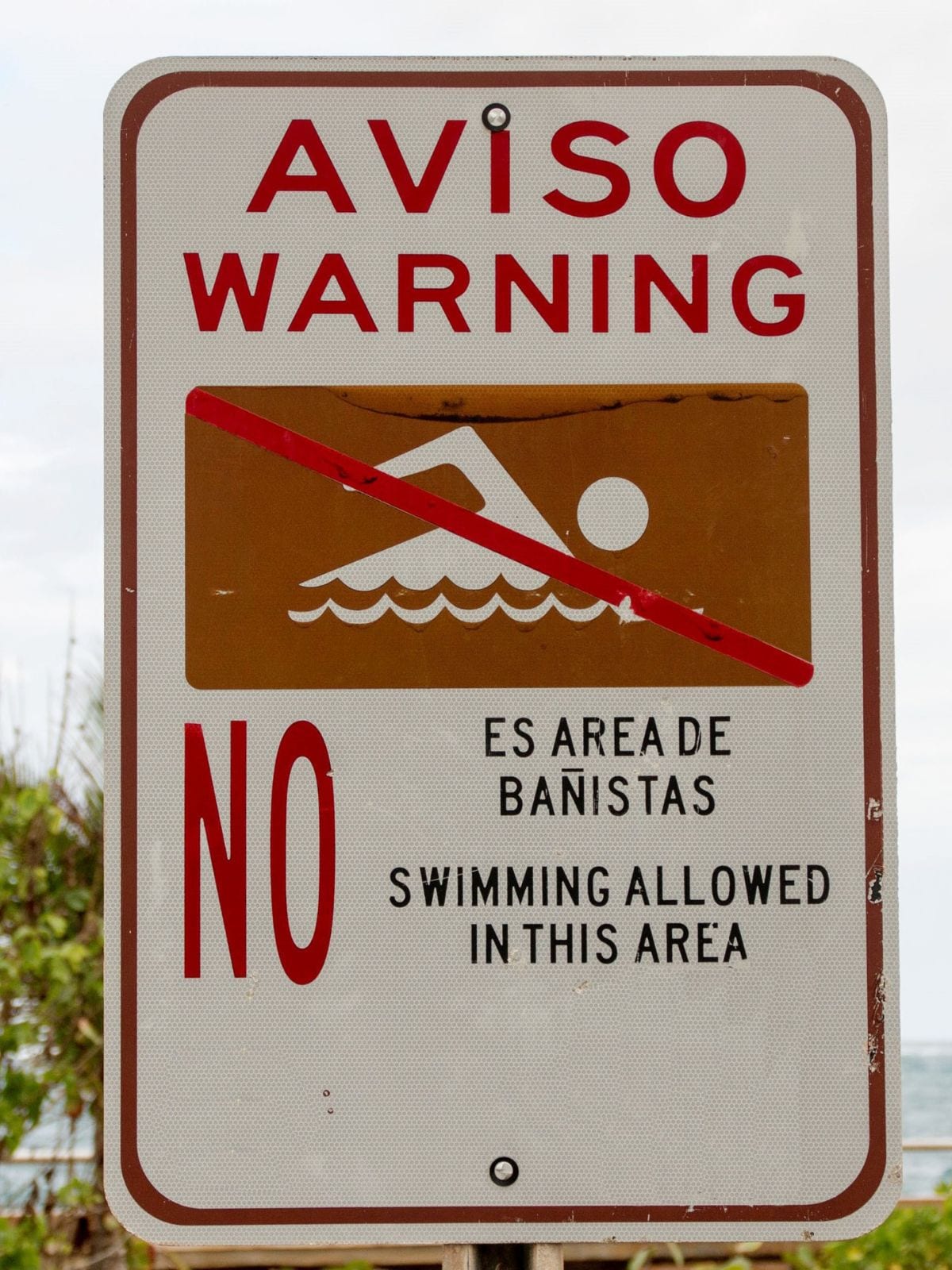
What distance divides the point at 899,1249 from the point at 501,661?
10.3 feet

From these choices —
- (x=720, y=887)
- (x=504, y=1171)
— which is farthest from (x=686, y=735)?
(x=504, y=1171)

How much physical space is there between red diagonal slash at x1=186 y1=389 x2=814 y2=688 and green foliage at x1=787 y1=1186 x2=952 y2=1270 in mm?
2821

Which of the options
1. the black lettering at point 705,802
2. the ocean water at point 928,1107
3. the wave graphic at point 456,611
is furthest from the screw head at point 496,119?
the ocean water at point 928,1107

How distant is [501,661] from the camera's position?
1.52 metres

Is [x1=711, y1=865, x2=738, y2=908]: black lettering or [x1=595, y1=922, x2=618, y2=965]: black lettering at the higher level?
[x1=711, y1=865, x2=738, y2=908]: black lettering

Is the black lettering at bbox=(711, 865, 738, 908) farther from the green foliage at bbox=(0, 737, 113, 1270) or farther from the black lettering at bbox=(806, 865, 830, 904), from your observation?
the green foliage at bbox=(0, 737, 113, 1270)

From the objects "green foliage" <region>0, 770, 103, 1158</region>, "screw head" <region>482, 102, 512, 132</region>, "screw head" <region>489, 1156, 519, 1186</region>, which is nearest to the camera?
"screw head" <region>489, 1156, 519, 1186</region>

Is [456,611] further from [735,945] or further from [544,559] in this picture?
[735,945]

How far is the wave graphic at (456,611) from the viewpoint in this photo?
1521 millimetres

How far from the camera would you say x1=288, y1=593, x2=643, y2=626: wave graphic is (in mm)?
1521

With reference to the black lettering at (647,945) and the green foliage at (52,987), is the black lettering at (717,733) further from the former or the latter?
the green foliage at (52,987)

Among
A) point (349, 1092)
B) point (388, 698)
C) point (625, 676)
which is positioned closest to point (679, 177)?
point (625, 676)

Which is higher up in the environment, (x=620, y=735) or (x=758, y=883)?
(x=620, y=735)

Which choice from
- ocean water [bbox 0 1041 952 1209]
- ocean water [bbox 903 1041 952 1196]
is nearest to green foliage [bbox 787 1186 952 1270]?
ocean water [bbox 0 1041 952 1209]
